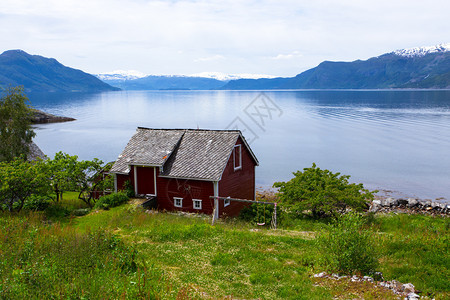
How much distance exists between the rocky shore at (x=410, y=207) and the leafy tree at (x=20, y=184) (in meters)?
28.2

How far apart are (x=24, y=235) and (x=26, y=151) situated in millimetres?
30915

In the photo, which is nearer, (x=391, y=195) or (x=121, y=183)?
(x=121, y=183)

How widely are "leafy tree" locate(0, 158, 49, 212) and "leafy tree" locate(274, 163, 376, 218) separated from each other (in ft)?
57.2

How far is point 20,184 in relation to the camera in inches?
1003

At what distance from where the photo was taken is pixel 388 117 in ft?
385

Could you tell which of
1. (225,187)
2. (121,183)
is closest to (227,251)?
(225,187)

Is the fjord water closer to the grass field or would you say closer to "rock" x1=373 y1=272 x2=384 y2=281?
the grass field

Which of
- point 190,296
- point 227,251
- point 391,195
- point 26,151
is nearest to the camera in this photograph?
point 190,296

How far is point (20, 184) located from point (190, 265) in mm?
17140

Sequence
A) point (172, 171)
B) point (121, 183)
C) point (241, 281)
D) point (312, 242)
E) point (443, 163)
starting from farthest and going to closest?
point (443, 163) → point (121, 183) → point (172, 171) → point (312, 242) → point (241, 281)

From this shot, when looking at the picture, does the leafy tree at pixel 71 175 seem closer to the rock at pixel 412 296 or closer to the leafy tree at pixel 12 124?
the leafy tree at pixel 12 124

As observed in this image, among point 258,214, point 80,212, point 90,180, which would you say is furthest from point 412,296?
point 90,180

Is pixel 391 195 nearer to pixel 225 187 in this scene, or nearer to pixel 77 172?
pixel 225 187

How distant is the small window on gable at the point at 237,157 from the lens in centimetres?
3033
